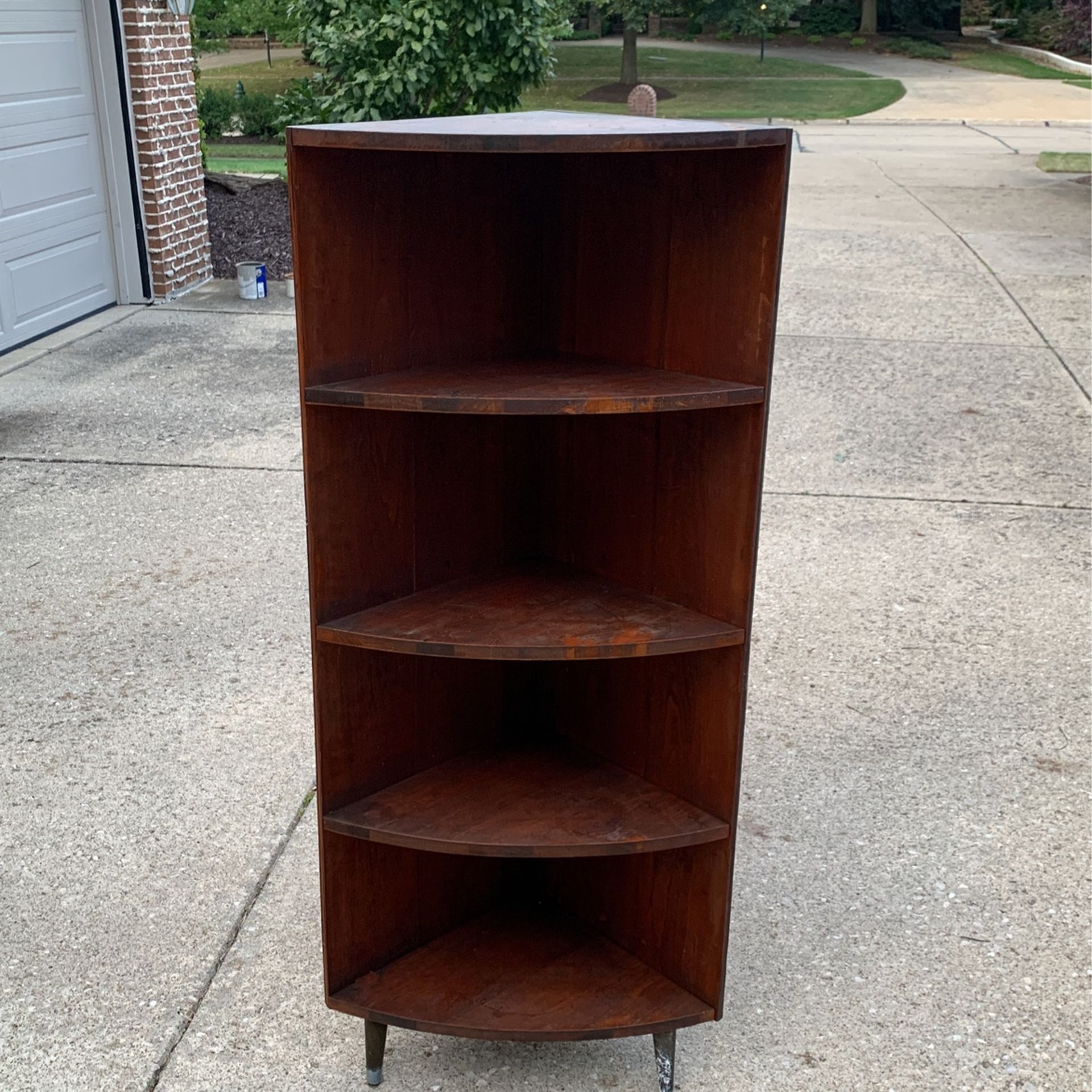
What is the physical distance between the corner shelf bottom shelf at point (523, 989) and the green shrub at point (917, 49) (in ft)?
122

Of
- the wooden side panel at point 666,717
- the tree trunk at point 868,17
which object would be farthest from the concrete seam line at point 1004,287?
the tree trunk at point 868,17

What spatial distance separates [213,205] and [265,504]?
302 inches

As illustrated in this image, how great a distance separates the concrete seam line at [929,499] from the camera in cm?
612

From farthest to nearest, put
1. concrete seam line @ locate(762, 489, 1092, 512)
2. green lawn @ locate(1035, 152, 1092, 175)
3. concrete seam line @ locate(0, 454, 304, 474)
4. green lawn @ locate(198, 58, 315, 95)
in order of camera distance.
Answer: green lawn @ locate(198, 58, 315, 95) → green lawn @ locate(1035, 152, 1092, 175) → concrete seam line @ locate(0, 454, 304, 474) → concrete seam line @ locate(762, 489, 1092, 512)

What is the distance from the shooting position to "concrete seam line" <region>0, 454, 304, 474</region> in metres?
6.53

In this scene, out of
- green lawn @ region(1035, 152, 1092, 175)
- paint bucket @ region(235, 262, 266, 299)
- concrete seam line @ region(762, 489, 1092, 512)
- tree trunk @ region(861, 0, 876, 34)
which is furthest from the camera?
tree trunk @ region(861, 0, 876, 34)

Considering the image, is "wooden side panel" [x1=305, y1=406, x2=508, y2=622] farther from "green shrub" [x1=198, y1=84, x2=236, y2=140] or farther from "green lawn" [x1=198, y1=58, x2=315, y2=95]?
"green lawn" [x1=198, y1=58, x2=315, y2=95]

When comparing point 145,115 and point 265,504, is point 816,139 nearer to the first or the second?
point 145,115

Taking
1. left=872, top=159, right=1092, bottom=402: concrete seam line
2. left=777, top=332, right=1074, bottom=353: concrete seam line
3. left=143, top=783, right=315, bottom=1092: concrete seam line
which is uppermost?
left=872, top=159, right=1092, bottom=402: concrete seam line

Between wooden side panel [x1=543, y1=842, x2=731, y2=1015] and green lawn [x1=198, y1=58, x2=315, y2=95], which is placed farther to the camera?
green lawn [x1=198, y1=58, x2=315, y2=95]

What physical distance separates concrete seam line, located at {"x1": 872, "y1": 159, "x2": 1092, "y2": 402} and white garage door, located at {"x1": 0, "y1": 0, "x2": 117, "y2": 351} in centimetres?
681

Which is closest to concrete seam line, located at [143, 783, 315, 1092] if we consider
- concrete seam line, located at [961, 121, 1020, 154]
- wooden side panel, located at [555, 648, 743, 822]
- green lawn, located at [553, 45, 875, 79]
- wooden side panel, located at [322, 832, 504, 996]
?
wooden side panel, located at [322, 832, 504, 996]

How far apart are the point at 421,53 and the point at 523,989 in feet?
29.8

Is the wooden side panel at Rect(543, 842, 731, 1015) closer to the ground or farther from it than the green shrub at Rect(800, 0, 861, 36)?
closer to the ground
